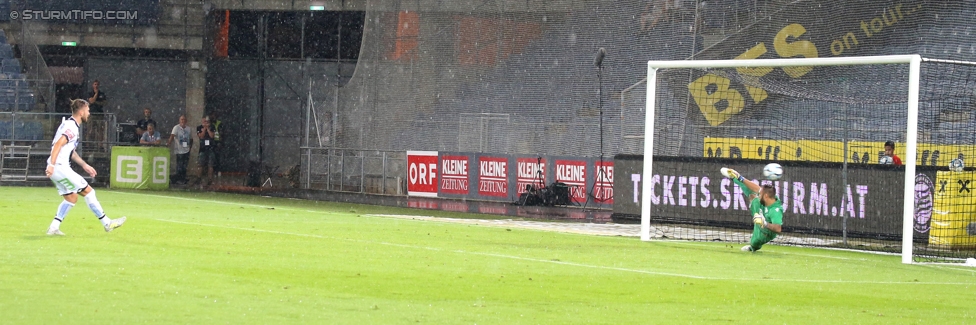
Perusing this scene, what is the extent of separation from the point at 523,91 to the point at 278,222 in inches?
409

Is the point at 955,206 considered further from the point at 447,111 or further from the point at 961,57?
the point at 447,111

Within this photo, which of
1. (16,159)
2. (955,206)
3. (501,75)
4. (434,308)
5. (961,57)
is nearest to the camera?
(434,308)

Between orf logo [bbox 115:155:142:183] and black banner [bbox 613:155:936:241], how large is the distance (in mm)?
14664

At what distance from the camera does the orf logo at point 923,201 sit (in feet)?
61.4

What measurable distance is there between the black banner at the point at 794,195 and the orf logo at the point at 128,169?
48.1ft

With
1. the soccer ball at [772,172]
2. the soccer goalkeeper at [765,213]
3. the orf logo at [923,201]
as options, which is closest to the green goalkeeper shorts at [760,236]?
the soccer goalkeeper at [765,213]

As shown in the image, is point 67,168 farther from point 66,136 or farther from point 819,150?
point 819,150

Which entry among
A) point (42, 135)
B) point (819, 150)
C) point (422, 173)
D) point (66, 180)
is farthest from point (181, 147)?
point (66, 180)

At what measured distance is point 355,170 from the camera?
107ft

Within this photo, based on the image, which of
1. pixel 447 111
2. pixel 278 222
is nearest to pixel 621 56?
pixel 447 111

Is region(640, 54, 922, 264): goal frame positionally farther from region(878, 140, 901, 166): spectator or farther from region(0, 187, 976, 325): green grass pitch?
region(878, 140, 901, 166): spectator

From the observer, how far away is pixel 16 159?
33031mm

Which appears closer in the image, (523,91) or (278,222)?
(278,222)

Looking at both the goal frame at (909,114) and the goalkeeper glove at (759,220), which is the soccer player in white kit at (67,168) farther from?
the goalkeeper glove at (759,220)
